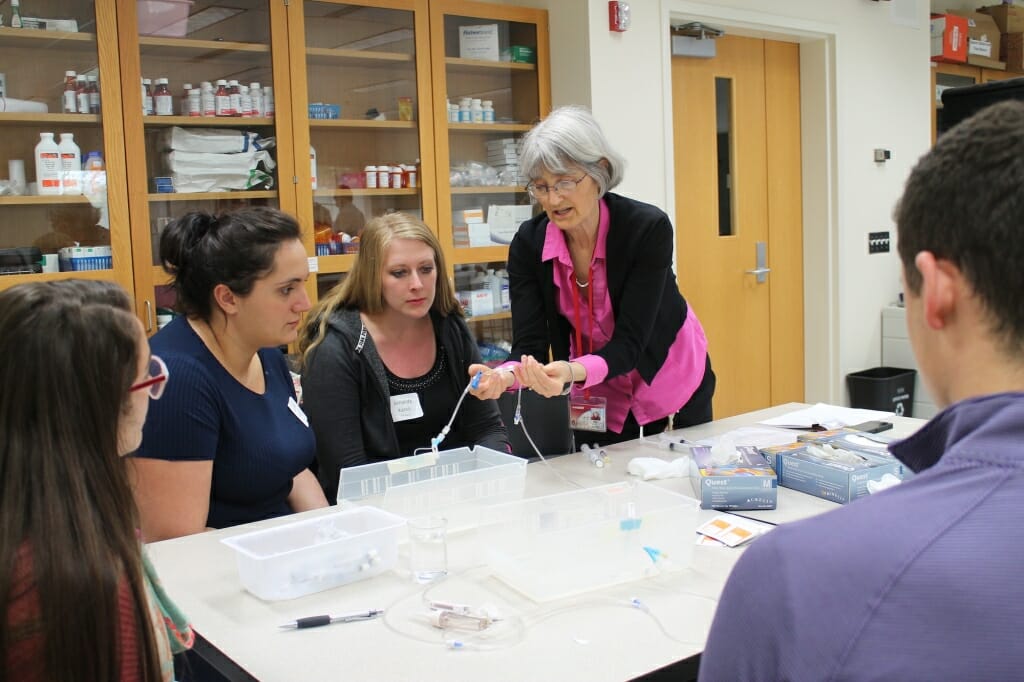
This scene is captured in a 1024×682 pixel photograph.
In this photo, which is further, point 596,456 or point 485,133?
point 485,133

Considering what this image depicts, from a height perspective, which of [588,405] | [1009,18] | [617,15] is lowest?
[588,405]

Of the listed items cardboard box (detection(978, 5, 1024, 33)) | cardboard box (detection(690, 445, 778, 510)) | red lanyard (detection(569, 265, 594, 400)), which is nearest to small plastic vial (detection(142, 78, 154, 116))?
red lanyard (detection(569, 265, 594, 400))

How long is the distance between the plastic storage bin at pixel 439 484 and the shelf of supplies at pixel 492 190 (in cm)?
220

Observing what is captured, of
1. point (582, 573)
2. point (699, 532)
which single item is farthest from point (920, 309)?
point (699, 532)

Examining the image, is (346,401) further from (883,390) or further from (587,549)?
(883,390)

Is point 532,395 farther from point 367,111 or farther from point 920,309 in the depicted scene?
point 920,309

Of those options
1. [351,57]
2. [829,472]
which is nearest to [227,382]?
[829,472]

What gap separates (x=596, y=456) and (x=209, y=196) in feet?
6.46

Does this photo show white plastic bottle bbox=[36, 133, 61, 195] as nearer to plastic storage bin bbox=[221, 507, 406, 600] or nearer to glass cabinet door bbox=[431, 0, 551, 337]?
glass cabinet door bbox=[431, 0, 551, 337]

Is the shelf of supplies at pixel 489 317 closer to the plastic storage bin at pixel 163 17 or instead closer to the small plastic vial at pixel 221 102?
the small plastic vial at pixel 221 102

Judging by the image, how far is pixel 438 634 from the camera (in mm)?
1396

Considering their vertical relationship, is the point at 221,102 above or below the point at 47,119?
above

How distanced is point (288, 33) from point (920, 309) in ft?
10.8

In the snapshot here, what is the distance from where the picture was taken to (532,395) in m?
2.79
